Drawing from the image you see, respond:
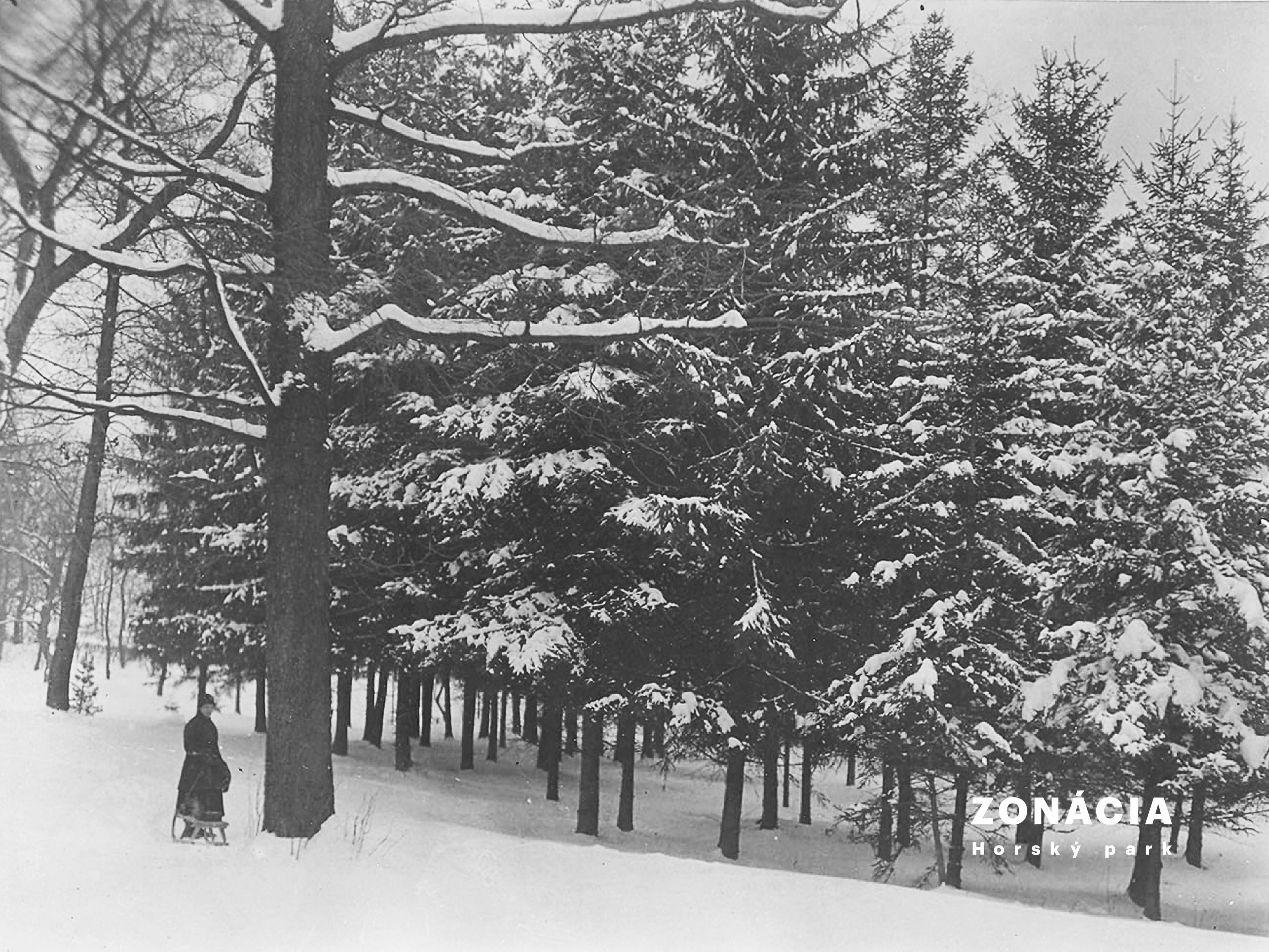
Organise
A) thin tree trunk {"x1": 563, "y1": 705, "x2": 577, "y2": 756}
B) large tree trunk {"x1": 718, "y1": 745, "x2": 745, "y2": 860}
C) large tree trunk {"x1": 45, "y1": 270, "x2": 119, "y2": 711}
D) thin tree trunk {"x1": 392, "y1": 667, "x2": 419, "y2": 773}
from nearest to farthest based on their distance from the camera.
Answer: large tree trunk {"x1": 45, "y1": 270, "x2": 119, "y2": 711} → large tree trunk {"x1": 718, "y1": 745, "x2": 745, "y2": 860} → thin tree trunk {"x1": 563, "y1": 705, "x2": 577, "y2": 756} → thin tree trunk {"x1": 392, "y1": 667, "x2": 419, "y2": 773}

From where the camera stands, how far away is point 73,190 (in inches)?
306

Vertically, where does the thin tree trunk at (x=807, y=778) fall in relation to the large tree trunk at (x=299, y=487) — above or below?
below

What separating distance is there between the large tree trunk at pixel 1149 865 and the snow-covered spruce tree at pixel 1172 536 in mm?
40

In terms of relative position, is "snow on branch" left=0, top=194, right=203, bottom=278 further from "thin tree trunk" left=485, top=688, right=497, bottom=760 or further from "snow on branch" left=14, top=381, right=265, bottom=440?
"thin tree trunk" left=485, top=688, right=497, bottom=760

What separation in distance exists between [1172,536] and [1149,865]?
16.3 ft

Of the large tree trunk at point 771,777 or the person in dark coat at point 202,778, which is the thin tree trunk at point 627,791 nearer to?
the large tree trunk at point 771,777

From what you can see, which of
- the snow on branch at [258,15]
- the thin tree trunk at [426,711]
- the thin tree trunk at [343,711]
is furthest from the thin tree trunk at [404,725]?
the snow on branch at [258,15]

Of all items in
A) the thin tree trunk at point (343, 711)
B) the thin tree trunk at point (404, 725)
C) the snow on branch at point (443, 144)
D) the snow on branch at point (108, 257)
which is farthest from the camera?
the thin tree trunk at point (343, 711)

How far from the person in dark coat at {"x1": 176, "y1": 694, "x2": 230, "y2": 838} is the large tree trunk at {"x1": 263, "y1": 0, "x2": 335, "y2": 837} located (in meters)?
0.83

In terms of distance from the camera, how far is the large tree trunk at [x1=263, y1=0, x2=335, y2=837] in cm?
803

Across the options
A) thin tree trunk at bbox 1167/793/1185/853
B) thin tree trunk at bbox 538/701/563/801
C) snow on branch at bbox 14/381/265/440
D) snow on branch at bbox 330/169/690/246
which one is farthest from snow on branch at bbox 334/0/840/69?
thin tree trunk at bbox 538/701/563/801

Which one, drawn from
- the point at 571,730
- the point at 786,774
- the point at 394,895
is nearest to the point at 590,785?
the point at 571,730

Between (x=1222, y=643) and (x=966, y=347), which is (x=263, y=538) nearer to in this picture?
(x=966, y=347)

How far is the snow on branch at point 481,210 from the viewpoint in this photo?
26.2ft
